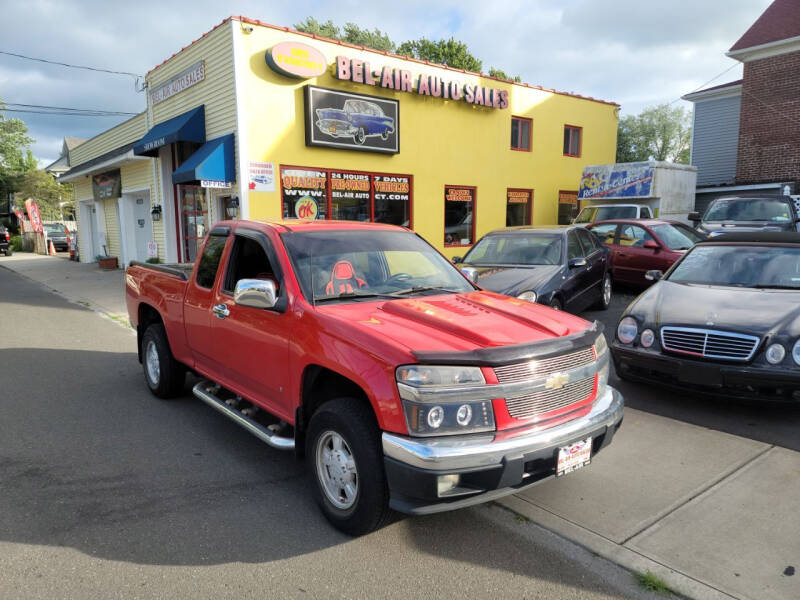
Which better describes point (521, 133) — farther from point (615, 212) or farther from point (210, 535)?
point (210, 535)

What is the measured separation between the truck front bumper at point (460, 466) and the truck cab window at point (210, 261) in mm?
2432

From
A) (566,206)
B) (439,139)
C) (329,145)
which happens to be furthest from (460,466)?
(566,206)

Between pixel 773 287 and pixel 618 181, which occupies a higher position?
pixel 618 181

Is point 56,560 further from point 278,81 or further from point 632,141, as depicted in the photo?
point 632,141

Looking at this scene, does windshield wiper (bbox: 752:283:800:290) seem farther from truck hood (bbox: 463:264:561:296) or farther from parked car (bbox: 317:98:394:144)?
parked car (bbox: 317:98:394:144)

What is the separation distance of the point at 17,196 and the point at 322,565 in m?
53.4

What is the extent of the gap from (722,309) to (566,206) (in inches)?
620

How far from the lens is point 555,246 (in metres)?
8.27

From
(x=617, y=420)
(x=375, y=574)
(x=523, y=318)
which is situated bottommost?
(x=375, y=574)

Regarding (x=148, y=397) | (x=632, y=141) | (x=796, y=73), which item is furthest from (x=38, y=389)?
(x=632, y=141)

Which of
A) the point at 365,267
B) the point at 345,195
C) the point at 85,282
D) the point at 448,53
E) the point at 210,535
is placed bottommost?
the point at 210,535

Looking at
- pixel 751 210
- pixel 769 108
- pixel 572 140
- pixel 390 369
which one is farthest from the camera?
pixel 572 140

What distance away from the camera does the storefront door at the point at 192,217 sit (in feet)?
47.8

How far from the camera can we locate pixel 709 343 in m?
4.62
